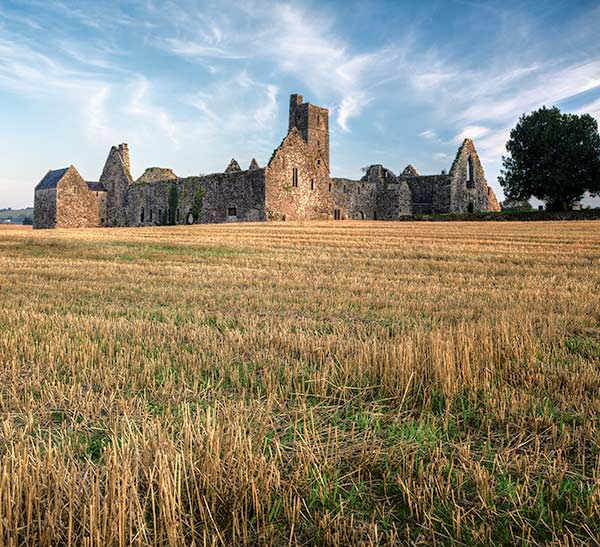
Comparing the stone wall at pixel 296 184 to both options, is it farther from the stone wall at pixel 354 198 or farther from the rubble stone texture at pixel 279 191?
the stone wall at pixel 354 198

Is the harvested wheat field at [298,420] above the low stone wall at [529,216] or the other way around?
the other way around

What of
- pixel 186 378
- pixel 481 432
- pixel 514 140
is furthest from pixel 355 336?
pixel 514 140

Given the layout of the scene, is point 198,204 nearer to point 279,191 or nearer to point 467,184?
point 279,191

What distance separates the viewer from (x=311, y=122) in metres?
58.5

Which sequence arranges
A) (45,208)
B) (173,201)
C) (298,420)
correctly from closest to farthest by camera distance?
(298,420)
(173,201)
(45,208)

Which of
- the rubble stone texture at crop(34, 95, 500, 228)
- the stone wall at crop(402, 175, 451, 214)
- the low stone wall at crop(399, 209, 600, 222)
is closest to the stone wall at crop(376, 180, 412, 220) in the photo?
the rubble stone texture at crop(34, 95, 500, 228)

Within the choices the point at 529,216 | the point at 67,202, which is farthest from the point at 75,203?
the point at 529,216

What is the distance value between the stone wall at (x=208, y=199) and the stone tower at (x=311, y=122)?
18.4m

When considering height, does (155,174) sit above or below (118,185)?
above

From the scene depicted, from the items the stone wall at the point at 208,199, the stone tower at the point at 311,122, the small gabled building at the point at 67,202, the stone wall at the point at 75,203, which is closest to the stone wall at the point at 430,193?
the stone tower at the point at 311,122

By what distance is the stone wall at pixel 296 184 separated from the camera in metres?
40.2

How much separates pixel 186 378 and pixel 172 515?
2.10m

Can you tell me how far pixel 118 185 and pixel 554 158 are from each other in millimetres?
42545

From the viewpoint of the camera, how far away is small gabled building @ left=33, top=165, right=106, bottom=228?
45781mm
